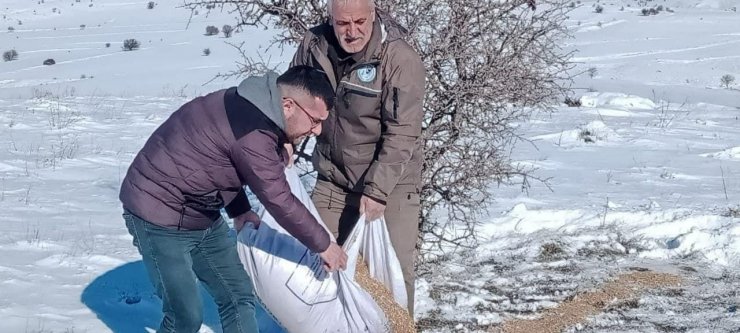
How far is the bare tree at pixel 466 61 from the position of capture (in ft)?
18.0

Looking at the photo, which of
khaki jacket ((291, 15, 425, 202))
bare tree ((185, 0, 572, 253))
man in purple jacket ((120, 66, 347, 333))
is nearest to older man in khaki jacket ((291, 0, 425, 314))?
khaki jacket ((291, 15, 425, 202))

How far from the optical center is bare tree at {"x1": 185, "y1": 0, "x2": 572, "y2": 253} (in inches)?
216

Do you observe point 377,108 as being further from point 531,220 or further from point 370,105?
point 531,220

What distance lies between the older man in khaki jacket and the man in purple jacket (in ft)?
1.78

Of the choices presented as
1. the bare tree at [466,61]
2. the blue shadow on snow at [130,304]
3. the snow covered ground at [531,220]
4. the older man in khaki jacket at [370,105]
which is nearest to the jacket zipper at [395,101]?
the older man in khaki jacket at [370,105]

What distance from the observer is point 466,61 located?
5.55m

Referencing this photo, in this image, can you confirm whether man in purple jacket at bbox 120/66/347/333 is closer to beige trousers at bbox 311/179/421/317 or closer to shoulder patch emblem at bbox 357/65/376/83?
shoulder patch emblem at bbox 357/65/376/83

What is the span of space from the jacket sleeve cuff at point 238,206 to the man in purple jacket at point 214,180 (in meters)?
0.16

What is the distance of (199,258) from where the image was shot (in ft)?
12.8

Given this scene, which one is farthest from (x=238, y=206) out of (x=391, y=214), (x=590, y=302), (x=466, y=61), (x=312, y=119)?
(x=590, y=302)

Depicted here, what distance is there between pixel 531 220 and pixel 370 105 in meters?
3.39

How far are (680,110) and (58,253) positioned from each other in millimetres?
10209

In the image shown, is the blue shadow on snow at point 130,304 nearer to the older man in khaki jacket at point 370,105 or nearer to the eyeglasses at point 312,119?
the older man in khaki jacket at point 370,105

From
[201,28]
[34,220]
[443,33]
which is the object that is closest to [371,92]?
[443,33]
